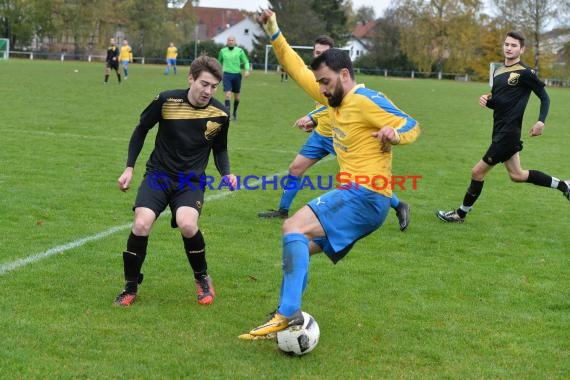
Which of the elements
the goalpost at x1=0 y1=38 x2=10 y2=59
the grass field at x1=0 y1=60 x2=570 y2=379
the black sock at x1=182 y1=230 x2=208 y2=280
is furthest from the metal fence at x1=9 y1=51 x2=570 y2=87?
the black sock at x1=182 y1=230 x2=208 y2=280

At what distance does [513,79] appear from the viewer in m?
8.34

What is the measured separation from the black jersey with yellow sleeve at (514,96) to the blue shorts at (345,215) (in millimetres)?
4117

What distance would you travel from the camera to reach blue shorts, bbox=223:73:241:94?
63.6 ft

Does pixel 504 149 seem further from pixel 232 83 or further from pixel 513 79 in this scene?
pixel 232 83

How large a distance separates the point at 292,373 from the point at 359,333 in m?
0.82

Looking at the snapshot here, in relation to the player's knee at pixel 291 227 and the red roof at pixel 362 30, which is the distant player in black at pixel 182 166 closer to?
the player's knee at pixel 291 227

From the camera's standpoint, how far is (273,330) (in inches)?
176

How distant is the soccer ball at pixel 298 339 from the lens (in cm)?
436

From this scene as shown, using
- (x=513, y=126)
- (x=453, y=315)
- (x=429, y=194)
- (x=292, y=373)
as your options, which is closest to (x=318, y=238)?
(x=292, y=373)

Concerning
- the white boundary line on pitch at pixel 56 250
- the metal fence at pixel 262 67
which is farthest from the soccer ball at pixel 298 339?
the metal fence at pixel 262 67

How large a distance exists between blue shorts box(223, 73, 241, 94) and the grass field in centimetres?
806

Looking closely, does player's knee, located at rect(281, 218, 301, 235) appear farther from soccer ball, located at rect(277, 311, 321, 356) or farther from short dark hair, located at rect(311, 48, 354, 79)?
short dark hair, located at rect(311, 48, 354, 79)

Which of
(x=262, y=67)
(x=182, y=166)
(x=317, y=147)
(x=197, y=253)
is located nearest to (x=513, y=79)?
(x=317, y=147)

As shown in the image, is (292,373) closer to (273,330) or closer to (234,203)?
(273,330)
